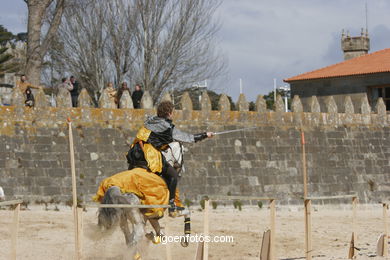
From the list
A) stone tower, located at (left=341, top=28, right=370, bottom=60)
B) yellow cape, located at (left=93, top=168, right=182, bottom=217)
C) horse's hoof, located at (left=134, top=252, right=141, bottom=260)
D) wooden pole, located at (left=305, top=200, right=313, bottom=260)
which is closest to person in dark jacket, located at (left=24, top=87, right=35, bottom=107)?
yellow cape, located at (left=93, top=168, right=182, bottom=217)

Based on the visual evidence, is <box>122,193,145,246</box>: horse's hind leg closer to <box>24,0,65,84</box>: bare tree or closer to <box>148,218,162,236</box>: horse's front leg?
<box>148,218,162,236</box>: horse's front leg

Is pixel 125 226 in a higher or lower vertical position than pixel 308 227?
higher

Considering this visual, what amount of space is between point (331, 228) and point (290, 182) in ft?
12.8

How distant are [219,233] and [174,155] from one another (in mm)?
4156

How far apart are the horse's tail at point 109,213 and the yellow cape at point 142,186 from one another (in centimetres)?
11

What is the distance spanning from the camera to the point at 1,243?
36.7 ft

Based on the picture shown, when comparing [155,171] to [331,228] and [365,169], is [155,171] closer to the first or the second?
[331,228]

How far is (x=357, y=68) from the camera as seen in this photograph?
98.6ft

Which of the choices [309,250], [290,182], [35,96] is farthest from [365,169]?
[309,250]

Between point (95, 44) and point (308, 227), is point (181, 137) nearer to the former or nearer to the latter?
point (308, 227)

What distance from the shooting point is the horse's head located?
388 inches

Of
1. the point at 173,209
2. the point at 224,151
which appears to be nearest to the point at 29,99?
the point at 224,151

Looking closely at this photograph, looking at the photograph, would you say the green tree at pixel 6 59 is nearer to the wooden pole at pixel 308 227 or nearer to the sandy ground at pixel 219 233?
the sandy ground at pixel 219 233

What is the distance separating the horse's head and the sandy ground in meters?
1.03
